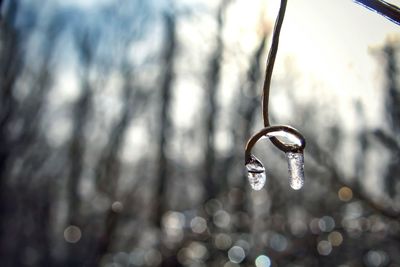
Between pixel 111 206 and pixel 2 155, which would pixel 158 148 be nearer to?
pixel 111 206

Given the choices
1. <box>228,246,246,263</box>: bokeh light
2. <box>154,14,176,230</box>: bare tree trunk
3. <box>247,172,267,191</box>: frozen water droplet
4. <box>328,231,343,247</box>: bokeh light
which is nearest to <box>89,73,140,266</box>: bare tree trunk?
<box>154,14,176,230</box>: bare tree trunk

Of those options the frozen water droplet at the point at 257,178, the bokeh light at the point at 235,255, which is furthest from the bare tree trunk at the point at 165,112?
the frozen water droplet at the point at 257,178

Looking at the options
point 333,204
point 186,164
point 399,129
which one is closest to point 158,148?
point 186,164

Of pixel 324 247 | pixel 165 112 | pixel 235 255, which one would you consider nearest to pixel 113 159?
pixel 165 112

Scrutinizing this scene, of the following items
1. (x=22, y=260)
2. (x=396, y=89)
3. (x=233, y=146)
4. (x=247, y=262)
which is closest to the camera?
(x=396, y=89)

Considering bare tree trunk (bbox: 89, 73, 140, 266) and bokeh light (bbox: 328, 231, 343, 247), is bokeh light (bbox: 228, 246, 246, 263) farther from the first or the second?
bare tree trunk (bbox: 89, 73, 140, 266)

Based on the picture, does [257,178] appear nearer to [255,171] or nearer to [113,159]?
[255,171]
